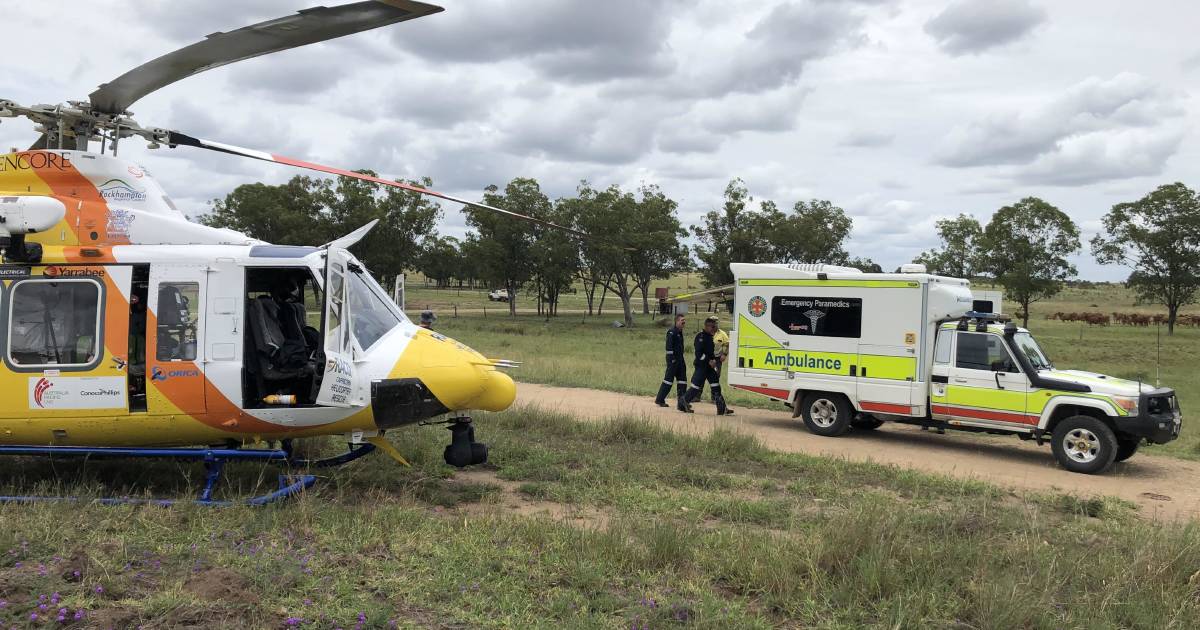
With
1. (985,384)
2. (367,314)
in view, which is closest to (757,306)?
(985,384)

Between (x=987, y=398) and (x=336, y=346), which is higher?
(x=336, y=346)

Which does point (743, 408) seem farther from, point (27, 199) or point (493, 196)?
point (493, 196)

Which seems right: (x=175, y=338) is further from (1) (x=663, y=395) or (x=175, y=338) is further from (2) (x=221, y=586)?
(1) (x=663, y=395)

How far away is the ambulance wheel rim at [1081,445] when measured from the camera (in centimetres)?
995

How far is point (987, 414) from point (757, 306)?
12.7ft

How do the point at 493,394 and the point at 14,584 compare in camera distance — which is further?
the point at 493,394

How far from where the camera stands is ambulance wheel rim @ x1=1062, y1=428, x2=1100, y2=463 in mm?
9945

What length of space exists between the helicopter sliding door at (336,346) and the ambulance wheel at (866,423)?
8.68 metres

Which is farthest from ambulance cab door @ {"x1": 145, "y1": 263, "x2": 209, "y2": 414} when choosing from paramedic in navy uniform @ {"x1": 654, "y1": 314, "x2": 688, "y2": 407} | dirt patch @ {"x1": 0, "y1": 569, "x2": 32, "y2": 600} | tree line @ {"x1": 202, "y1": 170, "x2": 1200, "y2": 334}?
tree line @ {"x1": 202, "y1": 170, "x2": 1200, "y2": 334}

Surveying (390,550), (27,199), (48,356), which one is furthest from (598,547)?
(27,199)

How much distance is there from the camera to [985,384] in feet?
35.6

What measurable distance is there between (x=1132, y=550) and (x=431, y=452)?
687 centimetres

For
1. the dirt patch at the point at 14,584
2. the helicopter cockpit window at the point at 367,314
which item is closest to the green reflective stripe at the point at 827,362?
the helicopter cockpit window at the point at 367,314

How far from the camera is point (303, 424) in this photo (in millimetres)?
7270
